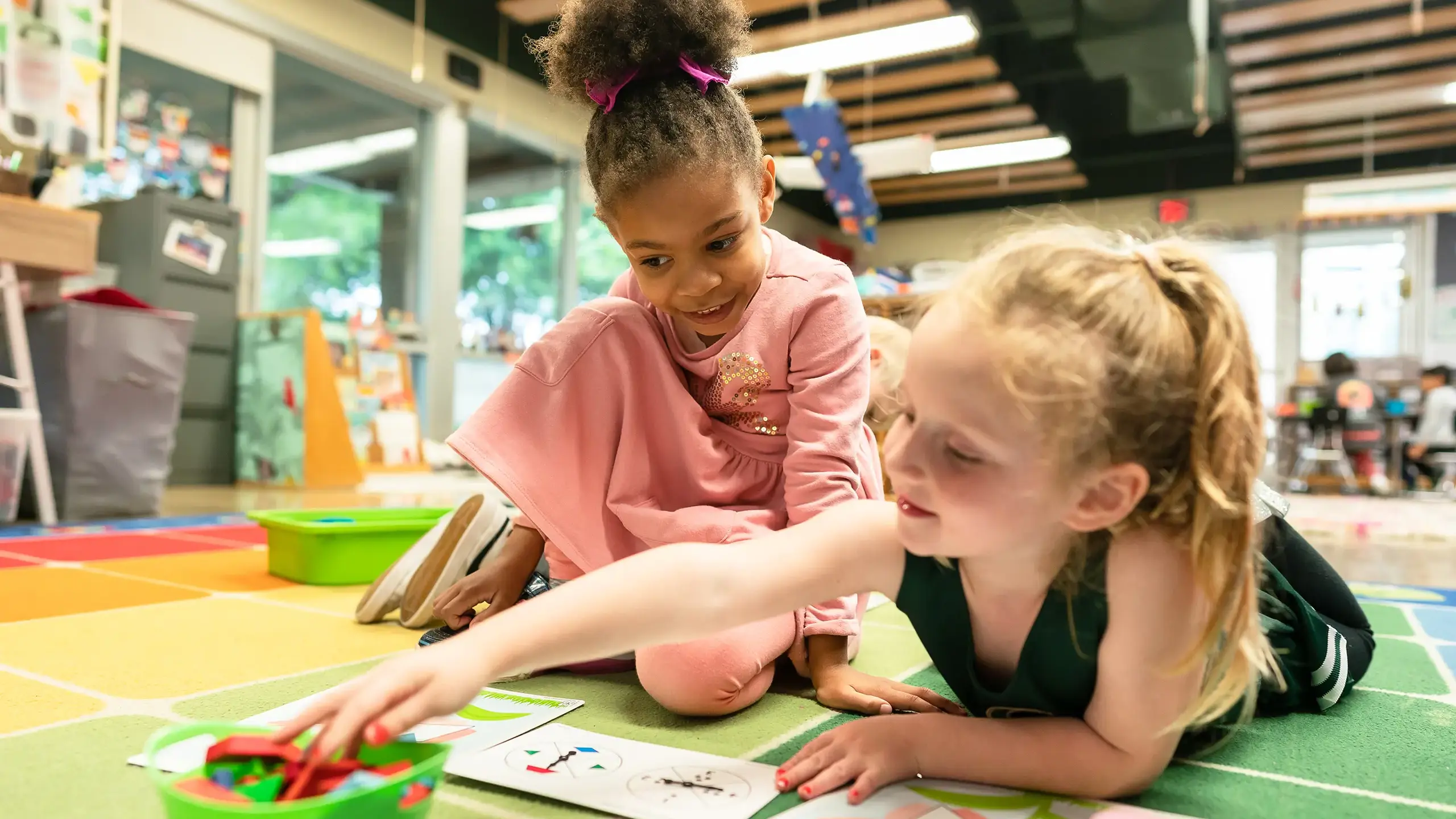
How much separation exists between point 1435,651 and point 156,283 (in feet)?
11.9

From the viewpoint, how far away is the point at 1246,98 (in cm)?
544

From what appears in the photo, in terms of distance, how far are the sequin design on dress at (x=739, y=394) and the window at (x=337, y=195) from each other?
11.2 feet

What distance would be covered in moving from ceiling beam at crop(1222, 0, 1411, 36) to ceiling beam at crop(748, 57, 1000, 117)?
1.13 m

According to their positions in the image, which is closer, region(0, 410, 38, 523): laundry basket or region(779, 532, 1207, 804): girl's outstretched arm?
region(779, 532, 1207, 804): girl's outstretched arm

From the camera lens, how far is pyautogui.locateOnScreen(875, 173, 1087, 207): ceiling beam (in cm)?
702

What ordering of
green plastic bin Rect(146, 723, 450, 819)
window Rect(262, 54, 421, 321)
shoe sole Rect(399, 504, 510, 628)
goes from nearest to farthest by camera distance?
green plastic bin Rect(146, 723, 450, 819), shoe sole Rect(399, 504, 510, 628), window Rect(262, 54, 421, 321)

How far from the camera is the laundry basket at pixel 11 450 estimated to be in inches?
83.0

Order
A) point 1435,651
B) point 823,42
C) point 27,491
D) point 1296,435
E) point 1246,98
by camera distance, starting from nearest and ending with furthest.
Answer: point 1435,651, point 27,491, point 823,42, point 1246,98, point 1296,435

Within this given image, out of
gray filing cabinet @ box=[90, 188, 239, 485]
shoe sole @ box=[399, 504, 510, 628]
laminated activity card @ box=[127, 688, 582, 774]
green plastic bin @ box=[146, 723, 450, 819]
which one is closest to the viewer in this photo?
green plastic bin @ box=[146, 723, 450, 819]

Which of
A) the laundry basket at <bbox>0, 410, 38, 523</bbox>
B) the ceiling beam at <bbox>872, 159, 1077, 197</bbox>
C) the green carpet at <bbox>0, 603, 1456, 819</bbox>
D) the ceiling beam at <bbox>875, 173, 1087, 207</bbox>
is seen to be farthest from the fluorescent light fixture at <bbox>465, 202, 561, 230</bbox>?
the green carpet at <bbox>0, 603, 1456, 819</bbox>

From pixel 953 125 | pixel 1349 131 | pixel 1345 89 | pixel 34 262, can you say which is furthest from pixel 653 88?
pixel 1349 131

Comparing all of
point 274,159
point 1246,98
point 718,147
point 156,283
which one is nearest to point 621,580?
point 718,147

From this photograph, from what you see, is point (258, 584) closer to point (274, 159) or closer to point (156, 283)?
point (156, 283)

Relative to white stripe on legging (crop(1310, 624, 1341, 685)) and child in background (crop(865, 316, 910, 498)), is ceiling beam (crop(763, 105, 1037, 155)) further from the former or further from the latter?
white stripe on legging (crop(1310, 624, 1341, 685))
